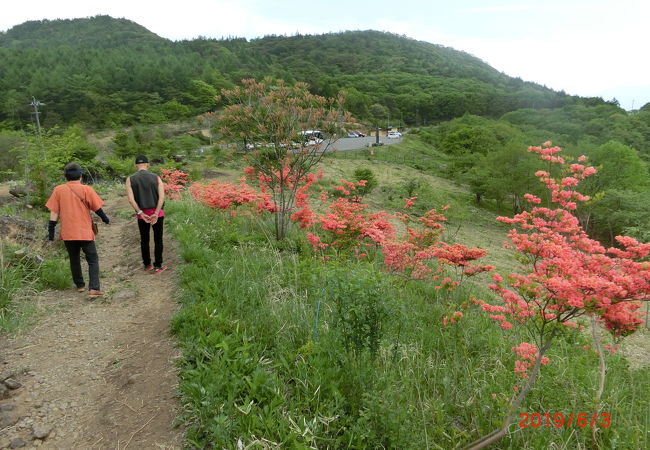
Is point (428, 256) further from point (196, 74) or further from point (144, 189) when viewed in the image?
point (196, 74)

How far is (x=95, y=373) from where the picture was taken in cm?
303

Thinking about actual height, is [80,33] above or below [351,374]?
above

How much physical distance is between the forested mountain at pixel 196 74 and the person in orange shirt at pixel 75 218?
4862 centimetres

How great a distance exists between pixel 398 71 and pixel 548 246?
12845 cm

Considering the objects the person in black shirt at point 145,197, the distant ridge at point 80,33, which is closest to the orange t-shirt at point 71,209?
the person in black shirt at point 145,197

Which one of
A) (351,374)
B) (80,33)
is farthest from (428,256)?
(80,33)

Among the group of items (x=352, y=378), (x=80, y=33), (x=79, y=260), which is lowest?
(x=352, y=378)

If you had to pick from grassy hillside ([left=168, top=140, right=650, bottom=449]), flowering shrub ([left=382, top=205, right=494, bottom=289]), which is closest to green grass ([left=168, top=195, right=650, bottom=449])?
grassy hillside ([left=168, top=140, right=650, bottom=449])

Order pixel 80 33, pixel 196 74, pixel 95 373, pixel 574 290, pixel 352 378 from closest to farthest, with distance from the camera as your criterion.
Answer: pixel 574 290
pixel 352 378
pixel 95 373
pixel 196 74
pixel 80 33

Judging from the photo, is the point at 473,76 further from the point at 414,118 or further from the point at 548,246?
the point at 548,246
